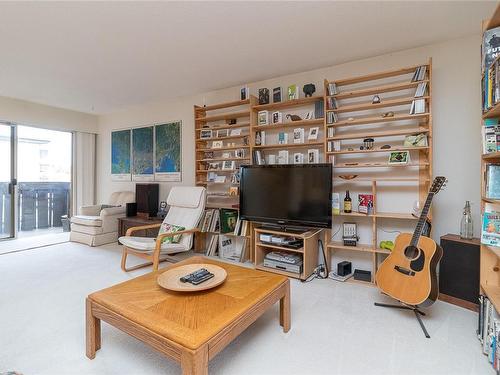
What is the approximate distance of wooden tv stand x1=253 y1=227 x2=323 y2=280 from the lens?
9.52 feet

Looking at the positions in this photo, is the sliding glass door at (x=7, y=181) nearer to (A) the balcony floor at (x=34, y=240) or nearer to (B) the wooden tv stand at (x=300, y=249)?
(A) the balcony floor at (x=34, y=240)

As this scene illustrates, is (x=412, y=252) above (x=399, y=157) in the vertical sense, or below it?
below

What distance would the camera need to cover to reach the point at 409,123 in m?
2.84

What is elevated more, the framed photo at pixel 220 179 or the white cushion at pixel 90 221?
the framed photo at pixel 220 179

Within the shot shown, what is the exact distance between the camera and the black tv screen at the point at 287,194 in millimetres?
2906

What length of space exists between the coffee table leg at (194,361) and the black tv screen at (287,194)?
6.53ft

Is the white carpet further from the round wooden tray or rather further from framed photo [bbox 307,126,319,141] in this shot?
framed photo [bbox 307,126,319,141]

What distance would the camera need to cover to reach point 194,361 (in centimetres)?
116

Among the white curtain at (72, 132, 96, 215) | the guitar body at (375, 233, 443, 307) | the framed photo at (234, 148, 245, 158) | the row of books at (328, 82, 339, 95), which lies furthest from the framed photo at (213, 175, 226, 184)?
the white curtain at (72, 132, 96, 215)

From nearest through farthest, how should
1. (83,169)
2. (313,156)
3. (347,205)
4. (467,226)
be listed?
(467,226), (347,205), (313,156), (83,169)

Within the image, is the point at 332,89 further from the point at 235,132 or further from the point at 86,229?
the point at 86,229

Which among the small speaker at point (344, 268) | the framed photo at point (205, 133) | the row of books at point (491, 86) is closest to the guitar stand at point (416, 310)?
the small speaker at point (344, 268)

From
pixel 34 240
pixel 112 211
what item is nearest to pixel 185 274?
pixel 112 211

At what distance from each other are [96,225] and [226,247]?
7.43ft
